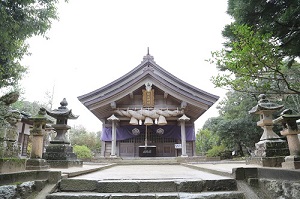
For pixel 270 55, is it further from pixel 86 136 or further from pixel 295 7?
pixel 86 136

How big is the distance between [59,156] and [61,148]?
23 centimetres

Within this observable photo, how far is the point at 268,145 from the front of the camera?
196 inches

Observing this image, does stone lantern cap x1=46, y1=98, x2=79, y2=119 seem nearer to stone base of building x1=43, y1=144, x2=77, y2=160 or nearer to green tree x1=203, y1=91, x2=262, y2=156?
stone base of building x1=43, y1=144, x2=77, y2=160

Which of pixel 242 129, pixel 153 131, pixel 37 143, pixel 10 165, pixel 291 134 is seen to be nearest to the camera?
pixel 291 134

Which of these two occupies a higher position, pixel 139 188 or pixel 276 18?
pixel 276 18

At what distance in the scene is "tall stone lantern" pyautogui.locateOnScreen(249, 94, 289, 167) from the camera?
474cm

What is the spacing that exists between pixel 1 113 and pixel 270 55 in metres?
6.50

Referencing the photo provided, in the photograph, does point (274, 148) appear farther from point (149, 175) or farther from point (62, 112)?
point (62, 112)

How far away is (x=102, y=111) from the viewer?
568 inches

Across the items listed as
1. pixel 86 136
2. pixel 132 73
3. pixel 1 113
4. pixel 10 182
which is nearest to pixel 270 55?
pixel 10 182

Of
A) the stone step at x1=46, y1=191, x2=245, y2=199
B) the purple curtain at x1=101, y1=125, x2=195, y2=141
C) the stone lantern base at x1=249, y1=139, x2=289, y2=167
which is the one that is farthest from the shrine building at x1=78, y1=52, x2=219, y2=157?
the stone step at x1=46, y1=191, x2=245, y2=199

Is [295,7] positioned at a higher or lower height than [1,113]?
higher

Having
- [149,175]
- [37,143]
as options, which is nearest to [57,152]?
[37,143]

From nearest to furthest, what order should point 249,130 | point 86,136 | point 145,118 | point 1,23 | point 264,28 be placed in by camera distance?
point 264,28
point 1,23
point 145,118
point 249,130
point 86,136
